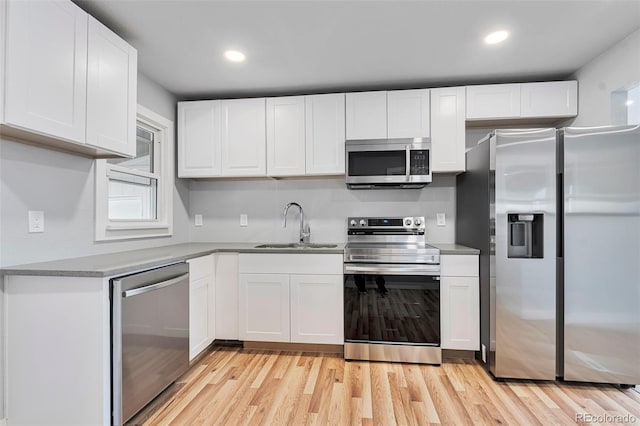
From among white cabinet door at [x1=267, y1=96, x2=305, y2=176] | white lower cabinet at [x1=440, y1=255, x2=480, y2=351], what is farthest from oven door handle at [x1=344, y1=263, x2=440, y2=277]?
white cabinet door at [x1=267, y1=96, x2=305, y2=176]

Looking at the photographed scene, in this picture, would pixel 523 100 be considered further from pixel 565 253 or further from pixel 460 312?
pixel 460 312

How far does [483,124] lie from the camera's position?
118 inches

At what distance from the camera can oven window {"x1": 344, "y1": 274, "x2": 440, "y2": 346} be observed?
8.30 feet

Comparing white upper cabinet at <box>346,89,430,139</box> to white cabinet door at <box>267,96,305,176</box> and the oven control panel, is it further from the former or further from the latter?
the oven control panel

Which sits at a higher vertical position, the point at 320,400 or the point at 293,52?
the point at 293,52

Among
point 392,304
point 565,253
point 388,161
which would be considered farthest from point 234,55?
point 565,253

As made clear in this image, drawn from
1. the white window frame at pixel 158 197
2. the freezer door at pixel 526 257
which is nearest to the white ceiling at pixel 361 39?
the white window frame at pixel 158 197

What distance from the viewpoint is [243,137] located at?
3049mm

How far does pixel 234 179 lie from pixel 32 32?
1.99 m

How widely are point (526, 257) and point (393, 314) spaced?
1.03m

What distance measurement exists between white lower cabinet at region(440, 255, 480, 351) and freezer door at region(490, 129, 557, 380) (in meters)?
0.25

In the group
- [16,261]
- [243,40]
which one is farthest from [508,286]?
[16,261]

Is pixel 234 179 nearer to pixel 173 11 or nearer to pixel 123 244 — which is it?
pixel 123 244

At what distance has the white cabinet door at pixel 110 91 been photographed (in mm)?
1813
